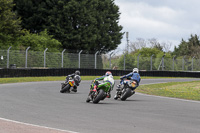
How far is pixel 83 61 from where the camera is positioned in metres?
39.0

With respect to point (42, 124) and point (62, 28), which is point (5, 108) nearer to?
point (42, 124)

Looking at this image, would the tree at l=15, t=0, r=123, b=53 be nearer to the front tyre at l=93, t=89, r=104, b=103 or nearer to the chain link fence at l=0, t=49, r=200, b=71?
the chain link fence at l=0, t=49, r=200, b=71

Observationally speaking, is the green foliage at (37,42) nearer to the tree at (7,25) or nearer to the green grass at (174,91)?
the tree at (7,25)

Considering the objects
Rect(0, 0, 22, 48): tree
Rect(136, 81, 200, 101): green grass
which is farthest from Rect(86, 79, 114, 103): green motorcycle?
Rect(0, 0, 22, 48): tree

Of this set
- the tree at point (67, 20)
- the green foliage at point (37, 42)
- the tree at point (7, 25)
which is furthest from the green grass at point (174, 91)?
the tree at point (67, 20)

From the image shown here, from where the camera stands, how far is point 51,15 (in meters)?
51.4

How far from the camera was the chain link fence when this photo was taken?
111 feet

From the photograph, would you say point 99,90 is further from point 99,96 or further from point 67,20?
point 67,20

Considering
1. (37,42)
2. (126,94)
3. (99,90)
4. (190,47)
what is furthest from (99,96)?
(190,47)

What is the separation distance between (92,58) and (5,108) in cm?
2836

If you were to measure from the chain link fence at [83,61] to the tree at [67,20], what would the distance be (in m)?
9.94

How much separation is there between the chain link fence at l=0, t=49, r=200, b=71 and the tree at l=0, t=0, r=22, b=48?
18.7 ft

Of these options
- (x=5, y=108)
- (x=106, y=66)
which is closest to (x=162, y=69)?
(x=106, y=66)

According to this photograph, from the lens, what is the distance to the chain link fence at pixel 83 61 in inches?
1328
